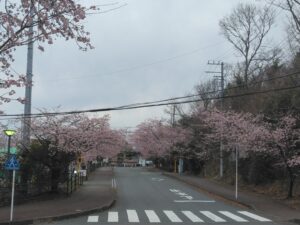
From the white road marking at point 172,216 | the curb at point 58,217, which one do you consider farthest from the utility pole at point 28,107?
the white road marking at point 172,216

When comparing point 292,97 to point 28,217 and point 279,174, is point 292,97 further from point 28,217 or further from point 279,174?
point 28,217

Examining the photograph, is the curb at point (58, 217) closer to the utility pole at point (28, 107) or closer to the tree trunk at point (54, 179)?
the utility pole at point (28, 107)

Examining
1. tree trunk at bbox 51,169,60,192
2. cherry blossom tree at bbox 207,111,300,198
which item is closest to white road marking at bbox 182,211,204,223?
cherry blossom tree at bbox 207,111,300,198

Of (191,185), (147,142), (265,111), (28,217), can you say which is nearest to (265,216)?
(28,217)

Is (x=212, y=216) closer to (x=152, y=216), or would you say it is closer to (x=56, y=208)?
(x=152, y=216)

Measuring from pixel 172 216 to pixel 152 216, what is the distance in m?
0.89


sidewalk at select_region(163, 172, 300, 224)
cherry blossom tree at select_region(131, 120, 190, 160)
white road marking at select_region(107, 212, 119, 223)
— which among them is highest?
cherry blossom tree at select_region(131, 120, 190, 160)

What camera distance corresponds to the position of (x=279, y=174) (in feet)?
127

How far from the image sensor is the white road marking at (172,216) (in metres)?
21.8

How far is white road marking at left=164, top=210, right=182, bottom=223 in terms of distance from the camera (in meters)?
21.8

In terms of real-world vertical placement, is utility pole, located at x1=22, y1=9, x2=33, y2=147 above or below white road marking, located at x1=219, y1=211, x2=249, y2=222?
above

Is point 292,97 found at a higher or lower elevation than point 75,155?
higher

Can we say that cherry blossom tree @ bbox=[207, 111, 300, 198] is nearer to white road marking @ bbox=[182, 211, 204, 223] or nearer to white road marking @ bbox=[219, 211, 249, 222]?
white road marking @ bbox=[219, 211, 249, 222]

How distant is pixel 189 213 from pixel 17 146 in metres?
12.9
